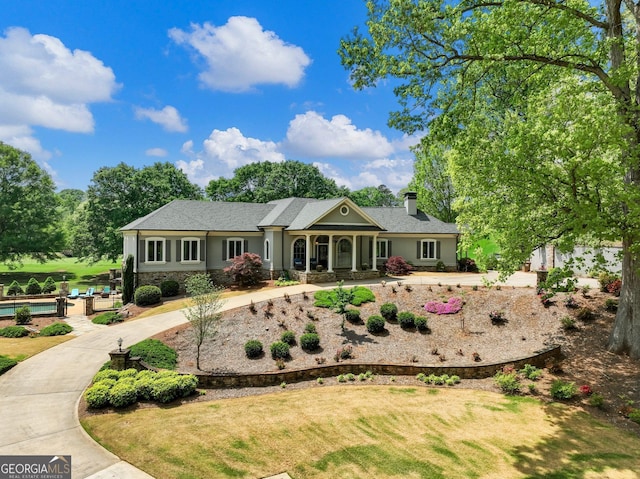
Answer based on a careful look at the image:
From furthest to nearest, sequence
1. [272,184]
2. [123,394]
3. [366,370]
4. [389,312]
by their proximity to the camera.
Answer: [272,184], [389,312], [366,370], [123,394]

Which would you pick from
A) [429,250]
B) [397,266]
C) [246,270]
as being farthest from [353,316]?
[429,250]

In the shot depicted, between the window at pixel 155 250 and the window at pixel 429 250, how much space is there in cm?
2214

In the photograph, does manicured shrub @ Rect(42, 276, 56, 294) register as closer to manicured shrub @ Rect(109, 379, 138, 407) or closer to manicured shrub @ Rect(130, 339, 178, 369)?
manicured shrub @ Rect(130, 339, 178, 369)

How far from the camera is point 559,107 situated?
11734 millimetres

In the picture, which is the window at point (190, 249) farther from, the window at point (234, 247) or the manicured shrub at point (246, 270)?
the manicured shrub at point (246, 270)

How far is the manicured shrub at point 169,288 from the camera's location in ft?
86.8

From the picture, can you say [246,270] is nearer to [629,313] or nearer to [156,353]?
[156,353]

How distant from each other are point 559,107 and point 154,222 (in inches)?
994

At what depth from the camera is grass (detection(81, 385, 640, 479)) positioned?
28.2ft

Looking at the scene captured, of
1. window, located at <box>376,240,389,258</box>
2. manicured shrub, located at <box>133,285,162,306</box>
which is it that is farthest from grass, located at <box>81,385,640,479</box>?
window, located at <box>376,240,389,258</box>

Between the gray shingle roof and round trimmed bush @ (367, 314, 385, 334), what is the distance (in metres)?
11.3

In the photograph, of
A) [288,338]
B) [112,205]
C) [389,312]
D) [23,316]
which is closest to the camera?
[288,338]

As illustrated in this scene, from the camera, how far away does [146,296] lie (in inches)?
949

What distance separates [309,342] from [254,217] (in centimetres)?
1813
